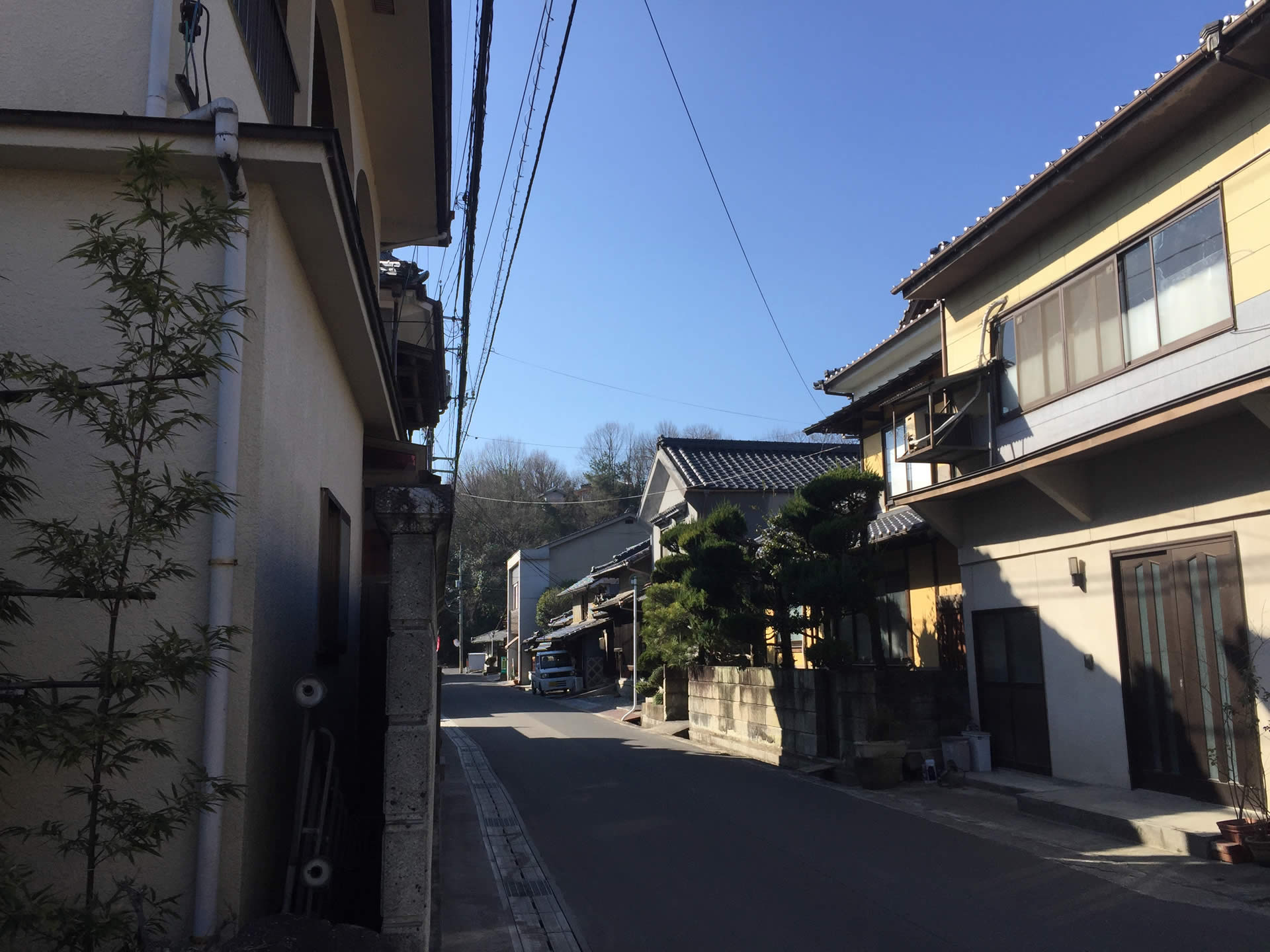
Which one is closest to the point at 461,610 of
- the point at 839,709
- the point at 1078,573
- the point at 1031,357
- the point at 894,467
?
the point at 894,467

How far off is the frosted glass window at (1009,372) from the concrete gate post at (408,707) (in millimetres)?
9678

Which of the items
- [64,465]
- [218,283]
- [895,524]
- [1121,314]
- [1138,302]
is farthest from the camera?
[895,524]

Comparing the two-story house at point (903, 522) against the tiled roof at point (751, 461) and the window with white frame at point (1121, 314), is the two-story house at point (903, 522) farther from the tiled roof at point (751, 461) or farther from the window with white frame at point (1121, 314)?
the tiled roof at point (751, 461)

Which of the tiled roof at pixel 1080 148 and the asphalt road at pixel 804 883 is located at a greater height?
the tiled roof at pixel 1080 148

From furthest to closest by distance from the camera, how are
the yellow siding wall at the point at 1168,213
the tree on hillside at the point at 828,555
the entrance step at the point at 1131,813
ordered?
the tree on hillside at the point at 828,555 → the yellow siding wall at the point at 1168,213 → the entrance step at the point at 1131,813

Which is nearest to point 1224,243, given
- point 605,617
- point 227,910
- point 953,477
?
point 953,477

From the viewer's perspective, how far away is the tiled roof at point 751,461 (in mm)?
27000

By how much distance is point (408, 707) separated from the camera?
4594 mm

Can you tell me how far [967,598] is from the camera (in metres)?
13.9

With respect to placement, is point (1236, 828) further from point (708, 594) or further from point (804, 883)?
point (708, 594)

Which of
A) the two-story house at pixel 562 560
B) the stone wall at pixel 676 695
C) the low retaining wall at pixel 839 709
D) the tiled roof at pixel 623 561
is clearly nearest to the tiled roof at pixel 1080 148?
the low retaining wall at pixel 839 709

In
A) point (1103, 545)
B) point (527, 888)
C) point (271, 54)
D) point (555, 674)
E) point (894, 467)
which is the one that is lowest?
point (527, 888)

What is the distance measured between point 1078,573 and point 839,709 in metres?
4.08

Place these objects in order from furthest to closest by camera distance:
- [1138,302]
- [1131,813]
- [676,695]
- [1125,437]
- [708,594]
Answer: [676,695] → [708,594] → [1138,302] → [1125,437] → [1131,813]
